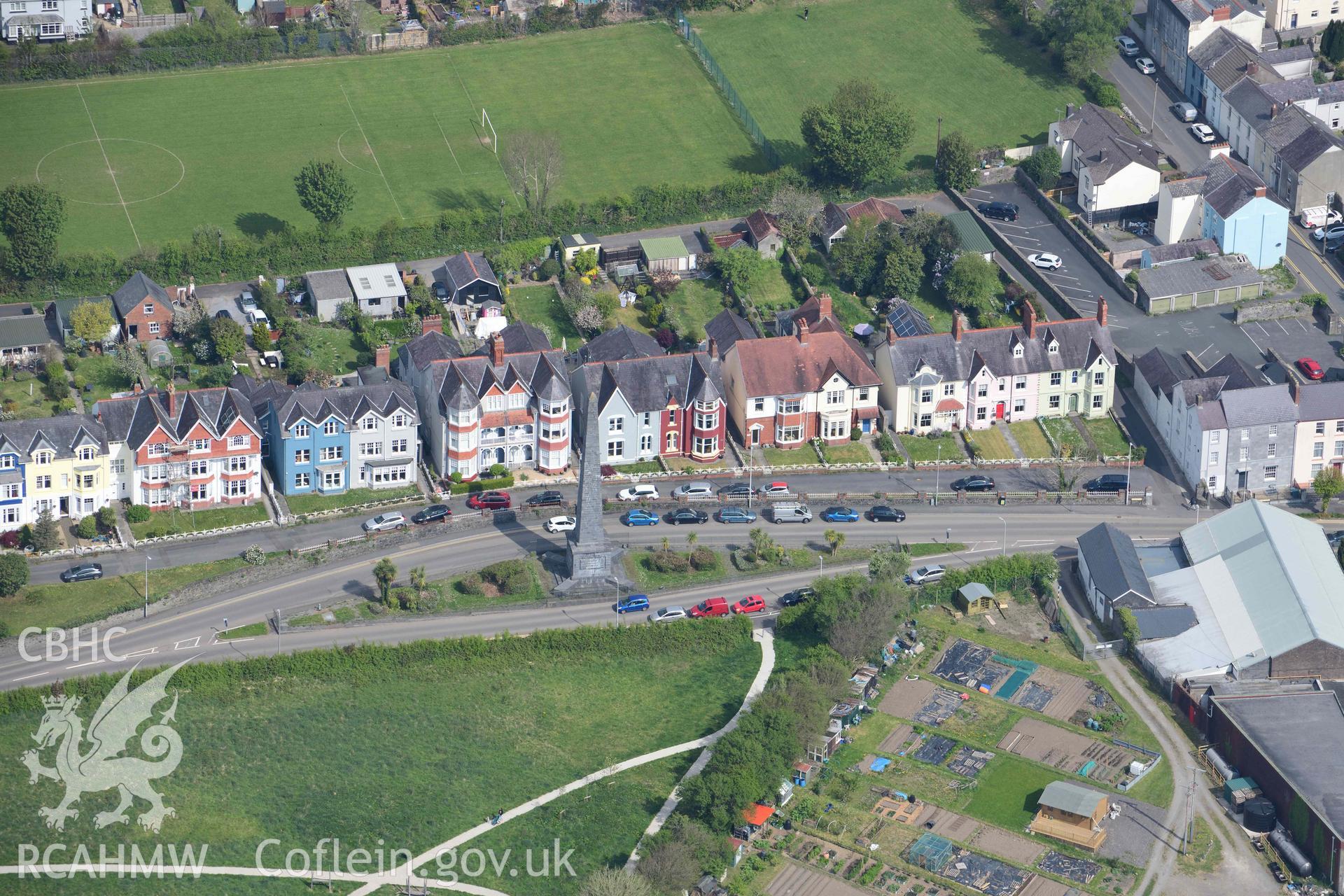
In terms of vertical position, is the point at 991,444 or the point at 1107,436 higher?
the point at 1107,436

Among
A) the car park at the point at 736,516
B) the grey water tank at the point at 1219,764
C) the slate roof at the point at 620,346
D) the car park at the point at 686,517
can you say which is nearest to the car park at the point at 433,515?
the car park at the point at 686,517

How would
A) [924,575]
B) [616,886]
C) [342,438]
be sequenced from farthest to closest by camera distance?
[342,438]
[924,575]
[616,886]

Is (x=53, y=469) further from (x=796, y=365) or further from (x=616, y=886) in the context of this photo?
(x=616, y=886)

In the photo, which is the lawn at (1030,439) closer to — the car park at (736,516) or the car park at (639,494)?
the car park at (736,516)

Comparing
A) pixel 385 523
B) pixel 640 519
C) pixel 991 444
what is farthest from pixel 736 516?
pixel 385 523

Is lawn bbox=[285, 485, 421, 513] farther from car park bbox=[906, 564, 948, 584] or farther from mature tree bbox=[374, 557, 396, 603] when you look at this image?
car park bbox=[906, 564, 948, 584]

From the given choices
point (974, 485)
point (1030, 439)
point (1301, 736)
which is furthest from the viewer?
point (1030, 439)

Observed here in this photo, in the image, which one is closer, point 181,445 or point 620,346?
point 181,445
